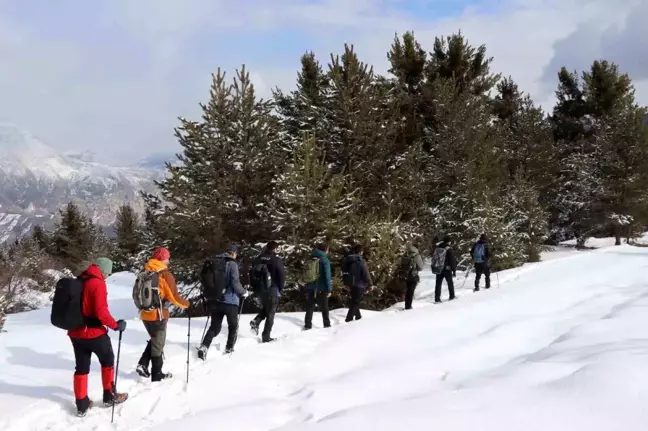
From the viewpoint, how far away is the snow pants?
6.29 m

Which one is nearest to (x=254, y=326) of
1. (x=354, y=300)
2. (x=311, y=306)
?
(x=311, y=306)

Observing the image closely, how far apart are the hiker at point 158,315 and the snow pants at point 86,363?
87cm

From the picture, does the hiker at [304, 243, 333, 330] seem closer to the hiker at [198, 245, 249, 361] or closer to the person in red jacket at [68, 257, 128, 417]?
the hiker at [198, 245, 249, 361]

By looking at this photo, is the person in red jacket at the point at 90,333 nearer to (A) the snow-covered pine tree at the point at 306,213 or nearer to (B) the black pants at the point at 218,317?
(B) the black pants at the point at 218,317

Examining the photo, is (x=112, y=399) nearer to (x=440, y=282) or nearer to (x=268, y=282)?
(x=268, y=282)

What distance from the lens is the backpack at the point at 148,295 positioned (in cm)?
726

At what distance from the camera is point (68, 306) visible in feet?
20.2

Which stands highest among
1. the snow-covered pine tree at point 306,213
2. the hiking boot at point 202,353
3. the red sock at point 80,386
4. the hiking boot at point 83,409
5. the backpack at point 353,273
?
the snow-covered pine tree at point 306,213

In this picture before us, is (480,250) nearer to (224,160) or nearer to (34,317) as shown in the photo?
(224,160)

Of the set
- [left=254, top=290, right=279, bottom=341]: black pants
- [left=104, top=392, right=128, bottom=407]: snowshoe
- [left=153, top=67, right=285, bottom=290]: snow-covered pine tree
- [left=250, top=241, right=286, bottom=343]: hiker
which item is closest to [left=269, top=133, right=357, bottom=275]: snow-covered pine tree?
[left=153, top=67, right=285, bottom=290]: snow-covered pine tree

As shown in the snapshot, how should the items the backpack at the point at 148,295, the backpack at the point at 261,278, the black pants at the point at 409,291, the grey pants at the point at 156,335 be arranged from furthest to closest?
the black pants at the point at 409,291 < the backpack at the point at 261,278 < the grey pants at the point at 156,335 < the backpack at the point at 148,295

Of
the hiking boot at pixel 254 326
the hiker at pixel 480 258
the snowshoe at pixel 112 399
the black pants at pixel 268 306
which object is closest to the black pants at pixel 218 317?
the black pants at pixel 268 306

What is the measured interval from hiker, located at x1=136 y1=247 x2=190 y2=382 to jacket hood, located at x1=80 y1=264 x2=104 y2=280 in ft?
3.19

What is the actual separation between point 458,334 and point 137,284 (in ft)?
20.4
